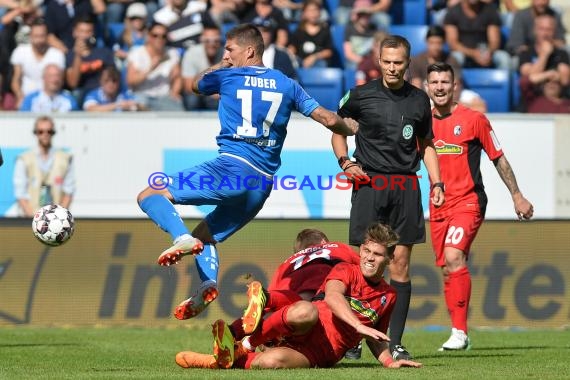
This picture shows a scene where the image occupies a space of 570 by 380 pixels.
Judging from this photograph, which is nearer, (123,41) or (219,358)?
(219,358)

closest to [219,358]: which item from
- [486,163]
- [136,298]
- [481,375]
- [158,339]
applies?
[481,375]

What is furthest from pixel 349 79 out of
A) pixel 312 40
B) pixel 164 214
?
pixel 164 214

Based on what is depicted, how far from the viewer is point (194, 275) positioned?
1380cm

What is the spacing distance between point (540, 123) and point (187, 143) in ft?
15.0

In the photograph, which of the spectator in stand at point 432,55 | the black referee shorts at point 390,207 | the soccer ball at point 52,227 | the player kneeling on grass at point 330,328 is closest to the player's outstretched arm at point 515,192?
the black referee shorts at point 390,207

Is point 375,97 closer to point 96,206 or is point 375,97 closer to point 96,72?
point 96,206

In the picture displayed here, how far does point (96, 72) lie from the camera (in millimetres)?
16891

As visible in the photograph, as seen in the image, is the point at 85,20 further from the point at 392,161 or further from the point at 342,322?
the point at 342,322

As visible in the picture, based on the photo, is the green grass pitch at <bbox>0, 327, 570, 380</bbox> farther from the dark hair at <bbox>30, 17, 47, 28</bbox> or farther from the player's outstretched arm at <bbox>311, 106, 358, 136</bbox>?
the dark hair at <bbox>30, 17, 47, 28</bbox>

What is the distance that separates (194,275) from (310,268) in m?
4.65

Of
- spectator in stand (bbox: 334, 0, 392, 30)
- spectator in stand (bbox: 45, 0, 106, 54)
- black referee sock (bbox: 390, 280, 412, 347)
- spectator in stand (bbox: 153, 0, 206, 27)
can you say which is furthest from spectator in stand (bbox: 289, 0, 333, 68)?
black referee sock (bbox: 390, 280, 412, 347)

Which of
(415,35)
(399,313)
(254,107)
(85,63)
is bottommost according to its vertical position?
(399,313)

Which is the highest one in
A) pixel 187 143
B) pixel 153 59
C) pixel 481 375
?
pixel 153 59

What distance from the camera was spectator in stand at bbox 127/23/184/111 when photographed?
1661 cm
